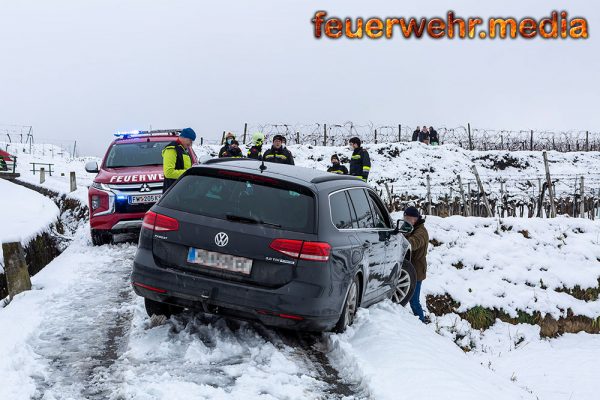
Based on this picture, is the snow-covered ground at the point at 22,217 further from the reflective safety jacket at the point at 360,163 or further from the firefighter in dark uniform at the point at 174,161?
the reflective safety jacket at the point at 360,163

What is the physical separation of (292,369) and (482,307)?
738 cm

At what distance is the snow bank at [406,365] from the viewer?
468cm

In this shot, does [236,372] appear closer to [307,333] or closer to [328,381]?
[328,381]

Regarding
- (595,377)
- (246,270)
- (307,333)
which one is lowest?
(595,377)

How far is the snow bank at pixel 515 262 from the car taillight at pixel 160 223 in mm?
7121

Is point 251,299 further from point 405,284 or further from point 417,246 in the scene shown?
point 417,246

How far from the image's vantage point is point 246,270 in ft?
16.6

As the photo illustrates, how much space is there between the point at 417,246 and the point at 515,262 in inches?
194

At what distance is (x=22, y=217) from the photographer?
14195 millimetres

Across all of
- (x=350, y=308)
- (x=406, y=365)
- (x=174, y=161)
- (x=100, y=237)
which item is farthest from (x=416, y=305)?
(x=100, y=237)

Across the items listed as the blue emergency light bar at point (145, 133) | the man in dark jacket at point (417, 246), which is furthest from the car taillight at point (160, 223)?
the blue emergency light bar at point (145, 133)

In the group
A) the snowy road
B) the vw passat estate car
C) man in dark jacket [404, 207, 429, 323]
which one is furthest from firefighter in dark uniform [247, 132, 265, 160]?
the vw passat estate car

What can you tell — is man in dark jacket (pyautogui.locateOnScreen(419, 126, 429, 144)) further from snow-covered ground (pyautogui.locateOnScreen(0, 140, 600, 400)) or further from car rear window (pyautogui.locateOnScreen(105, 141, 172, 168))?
car rear window (pyautogui.locateOnScreen(105, 141, 172, 168))

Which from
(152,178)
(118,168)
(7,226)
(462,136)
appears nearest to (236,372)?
(152,178)
